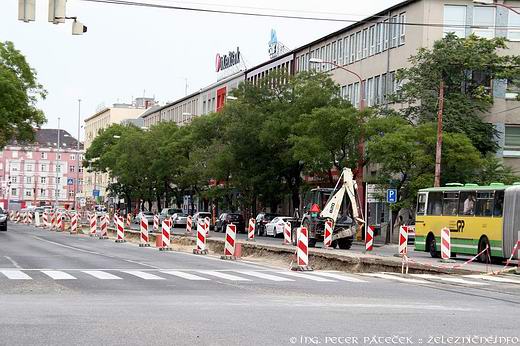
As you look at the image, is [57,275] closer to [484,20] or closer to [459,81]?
[459,81]

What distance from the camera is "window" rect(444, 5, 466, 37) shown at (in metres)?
63.2

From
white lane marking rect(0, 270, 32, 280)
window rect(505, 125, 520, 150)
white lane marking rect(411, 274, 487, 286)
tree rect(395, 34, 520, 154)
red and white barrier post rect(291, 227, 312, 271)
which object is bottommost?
white lane marking rect(0, 270, 32, 280)

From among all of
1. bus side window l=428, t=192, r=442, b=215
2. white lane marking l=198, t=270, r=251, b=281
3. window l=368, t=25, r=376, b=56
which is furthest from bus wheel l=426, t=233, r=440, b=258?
window l=368, t=25, r=376, b=56

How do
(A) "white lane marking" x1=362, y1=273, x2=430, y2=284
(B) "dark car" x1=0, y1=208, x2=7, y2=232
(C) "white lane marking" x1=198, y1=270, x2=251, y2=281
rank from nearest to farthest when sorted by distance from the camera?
(C) "white lane marking" x1=198, y1=270, x2=251, y2=281, (A) "white lane marking" x1=362, y1=273, x2=430, y2=284, (B) "dark car" x1=0, y1=208, x2=7, y2=232

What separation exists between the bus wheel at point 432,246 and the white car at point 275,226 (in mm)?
25046

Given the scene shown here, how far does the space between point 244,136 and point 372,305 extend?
2125 inches

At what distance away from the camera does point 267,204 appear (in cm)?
7644

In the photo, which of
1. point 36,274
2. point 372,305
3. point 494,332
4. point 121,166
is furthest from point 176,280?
point 121,166

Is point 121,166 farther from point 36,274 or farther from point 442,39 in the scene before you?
point 36,274

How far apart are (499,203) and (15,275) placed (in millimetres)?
17791

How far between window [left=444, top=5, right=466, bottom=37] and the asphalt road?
39593 millimetres

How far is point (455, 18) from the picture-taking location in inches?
2502

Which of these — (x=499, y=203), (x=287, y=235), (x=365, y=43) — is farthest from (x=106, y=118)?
(x=499, y=203)

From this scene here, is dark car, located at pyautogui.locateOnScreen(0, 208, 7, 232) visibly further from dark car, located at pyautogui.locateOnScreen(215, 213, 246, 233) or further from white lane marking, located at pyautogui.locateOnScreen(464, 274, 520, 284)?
white lane marking, located at pyautogui.locateOnScreen(464, 274, 520, 284)
